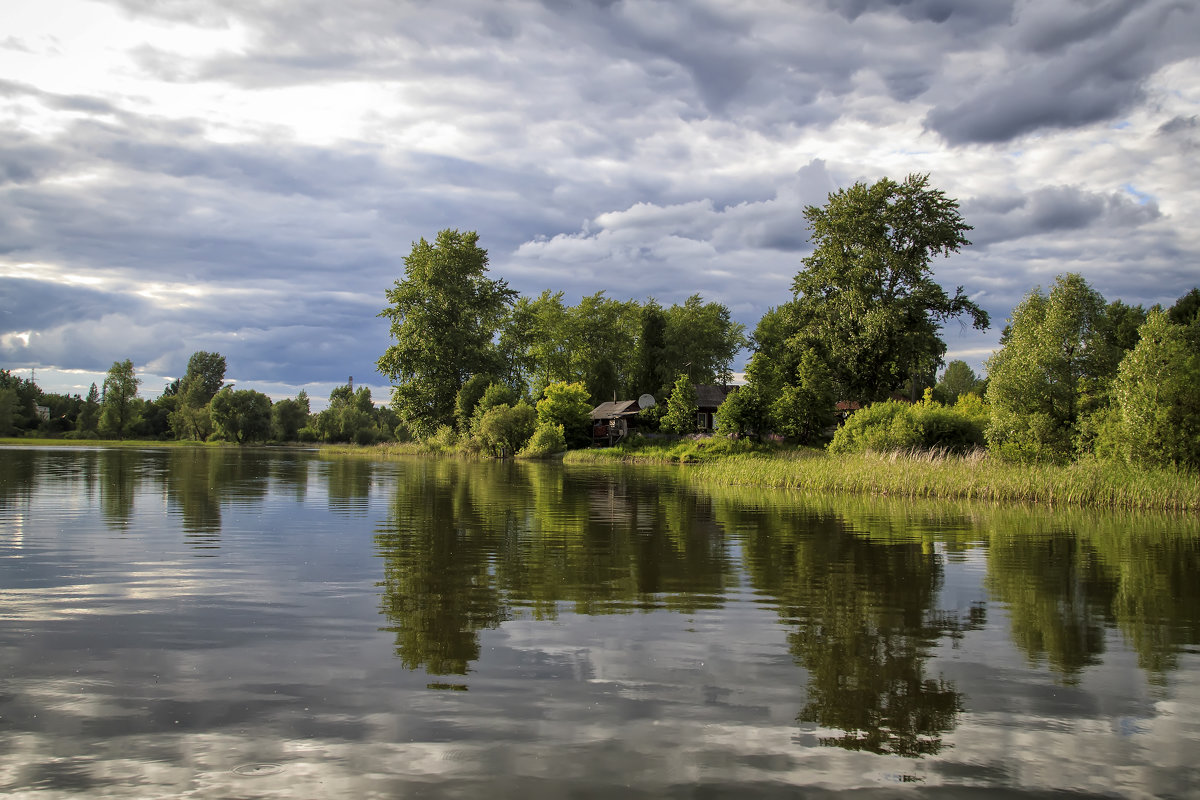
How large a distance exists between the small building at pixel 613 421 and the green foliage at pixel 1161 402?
181ft

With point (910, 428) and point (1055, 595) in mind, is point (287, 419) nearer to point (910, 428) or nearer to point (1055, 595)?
point (910, 428)

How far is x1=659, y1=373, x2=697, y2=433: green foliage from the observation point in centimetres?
6875

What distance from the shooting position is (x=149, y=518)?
1870 centimetres

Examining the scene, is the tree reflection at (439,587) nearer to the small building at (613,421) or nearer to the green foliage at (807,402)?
the green foliage at (807,402)

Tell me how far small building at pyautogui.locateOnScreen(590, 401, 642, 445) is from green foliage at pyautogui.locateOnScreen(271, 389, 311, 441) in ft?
215

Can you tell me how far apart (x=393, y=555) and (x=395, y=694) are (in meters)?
7.67

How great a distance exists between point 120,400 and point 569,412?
90.0 metres

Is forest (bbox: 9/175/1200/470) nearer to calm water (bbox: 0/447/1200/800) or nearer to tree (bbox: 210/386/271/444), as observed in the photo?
tree (bbox: 210/386/271/444)

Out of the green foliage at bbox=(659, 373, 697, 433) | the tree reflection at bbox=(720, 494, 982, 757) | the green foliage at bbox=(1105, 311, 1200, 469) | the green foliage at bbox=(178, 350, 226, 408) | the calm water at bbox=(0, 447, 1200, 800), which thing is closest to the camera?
Result: the calm water at bbox=(0, 447, 1200, 800)

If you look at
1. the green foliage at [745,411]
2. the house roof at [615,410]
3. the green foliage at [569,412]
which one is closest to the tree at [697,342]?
the house roof at [615,410]

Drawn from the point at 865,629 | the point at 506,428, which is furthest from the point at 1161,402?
the point at 506,428

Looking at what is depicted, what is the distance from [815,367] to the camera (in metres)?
53.3

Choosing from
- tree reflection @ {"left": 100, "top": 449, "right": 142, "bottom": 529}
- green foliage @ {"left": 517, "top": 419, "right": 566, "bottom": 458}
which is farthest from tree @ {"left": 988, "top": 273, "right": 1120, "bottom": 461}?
green foliage @ {"left": 517, "top": 419, "right": 566, "bottom": 458}

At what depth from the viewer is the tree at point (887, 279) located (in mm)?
48625
